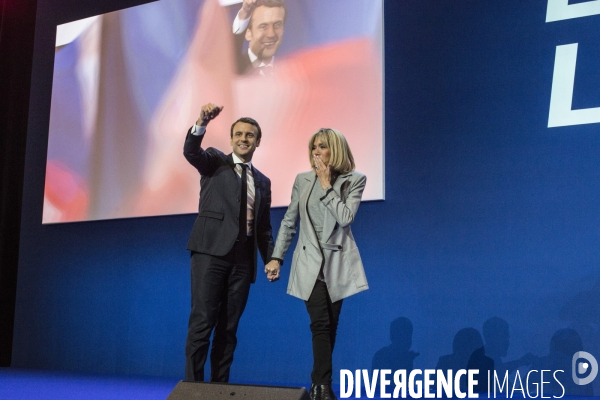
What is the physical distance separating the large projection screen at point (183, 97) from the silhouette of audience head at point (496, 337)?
102 centimetres

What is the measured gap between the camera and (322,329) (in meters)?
2.47

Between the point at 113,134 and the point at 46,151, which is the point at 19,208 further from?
the point at 113,134

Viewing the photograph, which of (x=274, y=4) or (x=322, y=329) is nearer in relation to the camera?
(x=322, y=329)

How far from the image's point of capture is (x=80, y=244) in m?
4.92

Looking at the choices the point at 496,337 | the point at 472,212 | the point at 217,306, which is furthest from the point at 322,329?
the point at 472,212

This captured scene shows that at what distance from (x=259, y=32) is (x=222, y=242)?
223 centimetres

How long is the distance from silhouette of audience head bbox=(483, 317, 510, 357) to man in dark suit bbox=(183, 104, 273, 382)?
4.89ft

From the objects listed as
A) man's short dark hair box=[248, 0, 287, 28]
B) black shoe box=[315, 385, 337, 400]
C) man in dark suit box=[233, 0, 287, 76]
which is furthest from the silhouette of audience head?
man's short dark hair box=[248, 0, 287, 28]

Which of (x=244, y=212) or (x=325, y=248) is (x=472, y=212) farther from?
(x=244, y=212)

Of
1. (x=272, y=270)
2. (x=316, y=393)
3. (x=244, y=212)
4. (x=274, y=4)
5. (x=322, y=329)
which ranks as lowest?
(x=316, y=393)

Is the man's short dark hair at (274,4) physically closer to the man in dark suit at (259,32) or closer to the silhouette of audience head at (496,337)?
the man in dark suit at (259,32)

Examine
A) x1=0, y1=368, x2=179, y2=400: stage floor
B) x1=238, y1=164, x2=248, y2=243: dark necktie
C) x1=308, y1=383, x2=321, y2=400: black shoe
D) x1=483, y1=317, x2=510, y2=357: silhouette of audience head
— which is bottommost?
x1=0, y1=368, x2=179, y2=400: stage floor

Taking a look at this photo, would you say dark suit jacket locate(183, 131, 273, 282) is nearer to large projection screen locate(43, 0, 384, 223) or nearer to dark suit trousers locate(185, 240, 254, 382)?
dark suit trousers locate(185, 240, 254, 382)

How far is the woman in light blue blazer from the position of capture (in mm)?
2479
